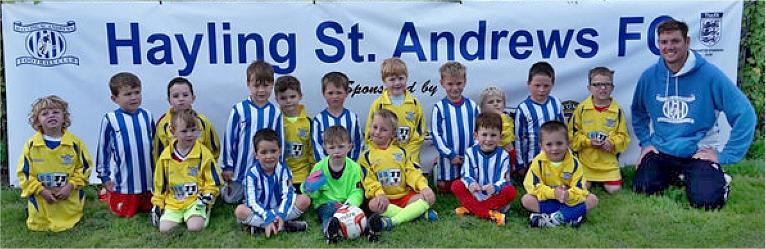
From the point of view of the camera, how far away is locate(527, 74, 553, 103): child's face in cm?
557

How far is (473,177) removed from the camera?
503cm

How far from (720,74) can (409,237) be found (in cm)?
257

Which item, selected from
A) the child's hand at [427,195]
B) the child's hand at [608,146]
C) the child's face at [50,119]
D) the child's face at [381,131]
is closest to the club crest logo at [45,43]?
the child's face at [50,119]

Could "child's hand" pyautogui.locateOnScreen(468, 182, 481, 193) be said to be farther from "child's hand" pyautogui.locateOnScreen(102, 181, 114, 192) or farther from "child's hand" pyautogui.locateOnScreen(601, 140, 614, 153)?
"child's hand" pyautogui.locateOnScreen(102, 181, 114, 192)

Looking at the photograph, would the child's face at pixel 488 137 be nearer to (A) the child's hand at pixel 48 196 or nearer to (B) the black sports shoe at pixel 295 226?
(B) the black sports shoe at pixel 295 226

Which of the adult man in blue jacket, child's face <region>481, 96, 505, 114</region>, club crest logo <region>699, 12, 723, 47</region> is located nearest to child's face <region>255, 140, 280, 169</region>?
child's face <region>481, 96, 505, 114</region>

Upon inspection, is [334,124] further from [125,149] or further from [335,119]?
[125,149]

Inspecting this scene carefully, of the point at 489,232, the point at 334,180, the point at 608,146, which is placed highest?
the point at 608,146

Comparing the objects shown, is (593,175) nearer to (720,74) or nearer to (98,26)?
(720,74)

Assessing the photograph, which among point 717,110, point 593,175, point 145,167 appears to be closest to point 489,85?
point 593,175

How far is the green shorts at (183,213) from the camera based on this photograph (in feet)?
15.8

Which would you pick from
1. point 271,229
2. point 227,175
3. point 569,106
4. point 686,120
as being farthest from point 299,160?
point 686,120

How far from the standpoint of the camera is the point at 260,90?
525 cm

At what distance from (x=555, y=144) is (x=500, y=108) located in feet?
3.25
